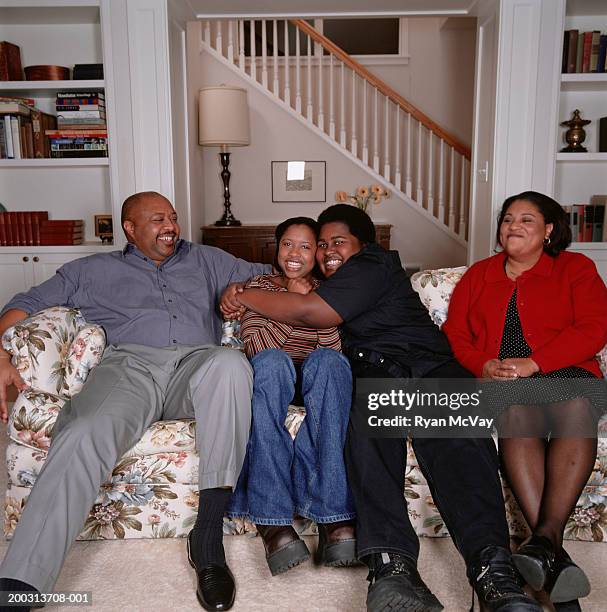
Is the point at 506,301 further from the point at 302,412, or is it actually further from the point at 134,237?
the point at 134,237

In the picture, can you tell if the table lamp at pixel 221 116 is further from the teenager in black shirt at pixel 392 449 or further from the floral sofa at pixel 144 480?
the floral sofa at pixel 144 480

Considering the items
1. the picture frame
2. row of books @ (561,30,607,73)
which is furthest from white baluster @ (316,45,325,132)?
row of books @ (561,30,607,73)

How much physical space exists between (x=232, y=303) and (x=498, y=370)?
0.92 metres

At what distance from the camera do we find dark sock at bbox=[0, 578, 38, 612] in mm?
1538

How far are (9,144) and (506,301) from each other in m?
2.89

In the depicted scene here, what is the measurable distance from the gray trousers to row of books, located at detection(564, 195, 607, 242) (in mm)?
2527

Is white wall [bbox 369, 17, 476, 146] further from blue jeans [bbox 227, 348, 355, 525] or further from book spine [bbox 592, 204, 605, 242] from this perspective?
blue jeans [bbox 227, 348, 355, 525]

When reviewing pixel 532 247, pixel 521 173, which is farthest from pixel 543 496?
pixel 521 173

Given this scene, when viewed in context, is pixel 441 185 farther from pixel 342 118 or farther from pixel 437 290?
pixel 437 290

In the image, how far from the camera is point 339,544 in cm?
185

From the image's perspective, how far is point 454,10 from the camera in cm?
389

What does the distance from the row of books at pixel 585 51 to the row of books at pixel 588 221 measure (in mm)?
721

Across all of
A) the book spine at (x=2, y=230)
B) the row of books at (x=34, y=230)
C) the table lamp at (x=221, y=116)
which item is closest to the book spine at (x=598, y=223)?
the table lamp at (x=221, y=116)

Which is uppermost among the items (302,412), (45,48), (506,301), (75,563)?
(45,48)
